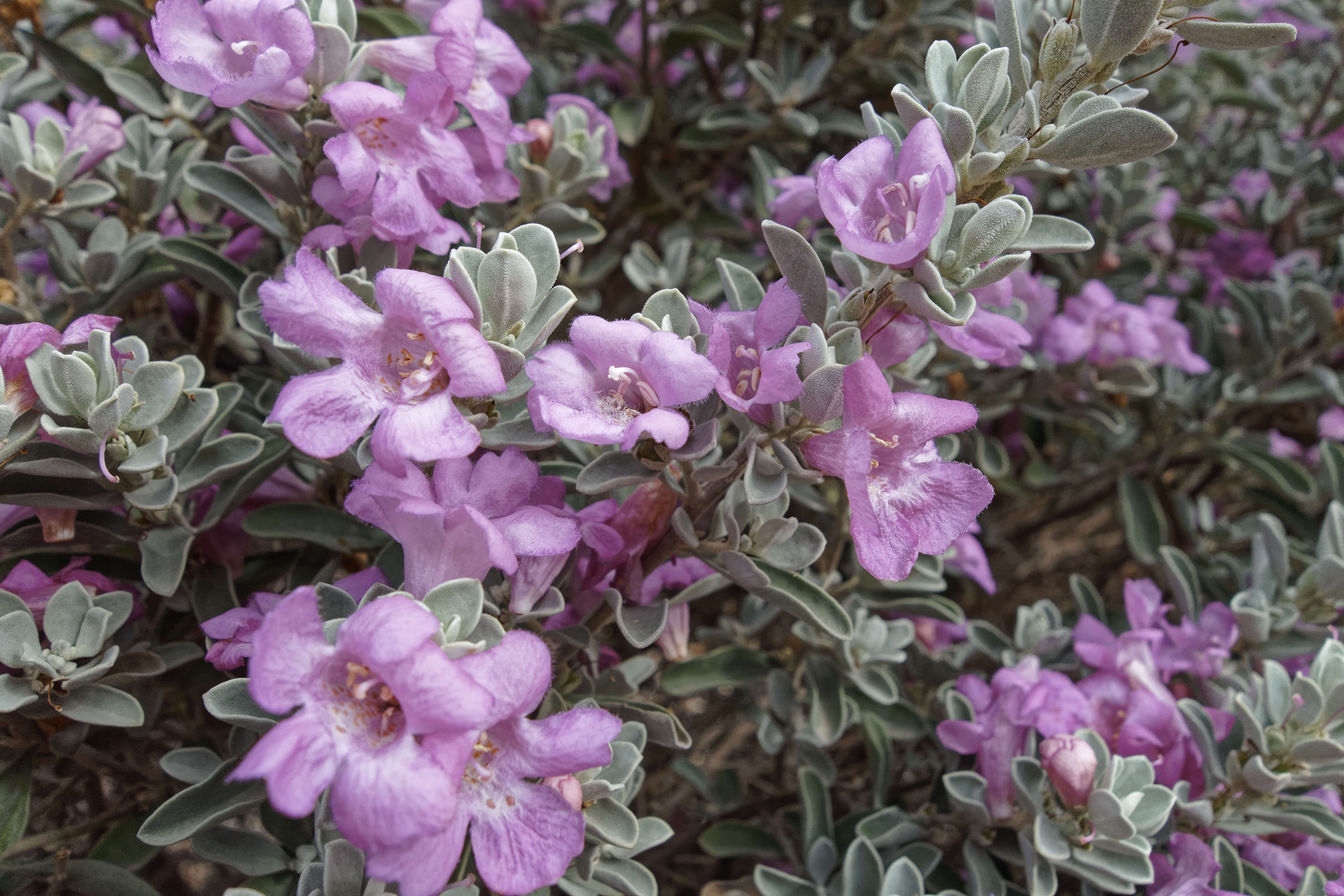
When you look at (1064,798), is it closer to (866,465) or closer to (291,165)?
(866,465)

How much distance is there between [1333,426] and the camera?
7.92 ft

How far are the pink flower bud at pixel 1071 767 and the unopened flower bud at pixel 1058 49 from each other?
0.84 m

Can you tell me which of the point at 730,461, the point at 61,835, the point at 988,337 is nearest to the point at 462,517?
the point at 730,461

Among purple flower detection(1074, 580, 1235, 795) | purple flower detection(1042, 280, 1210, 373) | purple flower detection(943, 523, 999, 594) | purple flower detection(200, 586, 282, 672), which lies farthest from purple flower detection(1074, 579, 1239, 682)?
purple flower detection(200, 586, 282, 672)

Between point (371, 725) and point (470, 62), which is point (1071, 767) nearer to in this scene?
point (371, 725)

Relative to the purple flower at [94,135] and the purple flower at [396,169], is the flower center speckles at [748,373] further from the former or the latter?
the purple flower at [94,135]

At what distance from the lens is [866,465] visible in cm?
88

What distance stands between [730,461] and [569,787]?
1.29 feet

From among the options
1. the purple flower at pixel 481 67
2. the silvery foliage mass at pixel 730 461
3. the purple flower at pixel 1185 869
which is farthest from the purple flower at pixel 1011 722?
the purple flower at pixel 481 67

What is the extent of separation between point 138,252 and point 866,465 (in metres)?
1.18

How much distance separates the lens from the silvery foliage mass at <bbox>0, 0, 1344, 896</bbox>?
98 centimetres

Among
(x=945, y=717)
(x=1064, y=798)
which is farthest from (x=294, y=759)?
(x=945, y=717)

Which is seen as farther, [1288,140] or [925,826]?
[1288,140]

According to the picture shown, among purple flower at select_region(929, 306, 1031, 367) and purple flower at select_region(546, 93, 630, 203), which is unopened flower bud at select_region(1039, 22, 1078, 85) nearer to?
purple flower at select_region(929, 306, 1031, 367)
